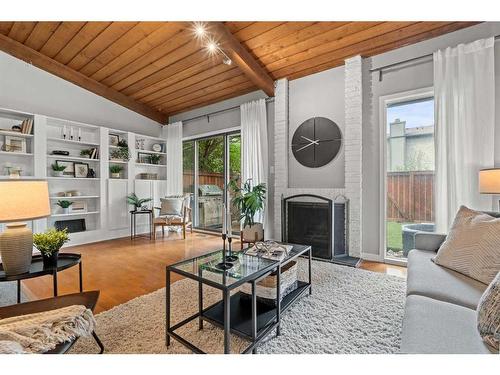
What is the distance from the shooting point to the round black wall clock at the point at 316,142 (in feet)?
11.7

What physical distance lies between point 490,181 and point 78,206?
5.62m

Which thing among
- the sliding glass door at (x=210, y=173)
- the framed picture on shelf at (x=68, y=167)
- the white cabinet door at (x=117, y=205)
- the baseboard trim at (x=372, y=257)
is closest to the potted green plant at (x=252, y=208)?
the sliding glass door at (x=210, y=173)

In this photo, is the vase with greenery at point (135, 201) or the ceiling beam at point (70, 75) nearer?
the ceiling beam at point (70, 75)

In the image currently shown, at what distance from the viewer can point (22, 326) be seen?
1044 millimetres

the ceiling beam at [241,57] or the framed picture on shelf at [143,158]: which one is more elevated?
the ceiling beam at [241,57]

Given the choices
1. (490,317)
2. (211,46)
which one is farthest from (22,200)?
(211,46)

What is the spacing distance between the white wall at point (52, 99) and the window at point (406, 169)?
4.82 metres

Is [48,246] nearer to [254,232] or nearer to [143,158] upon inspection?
[254,232]

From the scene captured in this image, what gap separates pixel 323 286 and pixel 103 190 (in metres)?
4.17

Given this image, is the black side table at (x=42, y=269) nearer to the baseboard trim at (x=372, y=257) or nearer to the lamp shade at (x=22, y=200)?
the lamp shade at (x=22, y=200)

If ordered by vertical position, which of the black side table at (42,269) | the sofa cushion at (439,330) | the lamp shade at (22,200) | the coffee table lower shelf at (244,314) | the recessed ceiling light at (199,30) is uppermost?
the recessed ceiling light at (199,30)

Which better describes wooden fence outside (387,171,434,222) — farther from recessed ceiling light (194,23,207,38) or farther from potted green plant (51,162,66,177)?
potted green plant (51,162,66,177)
